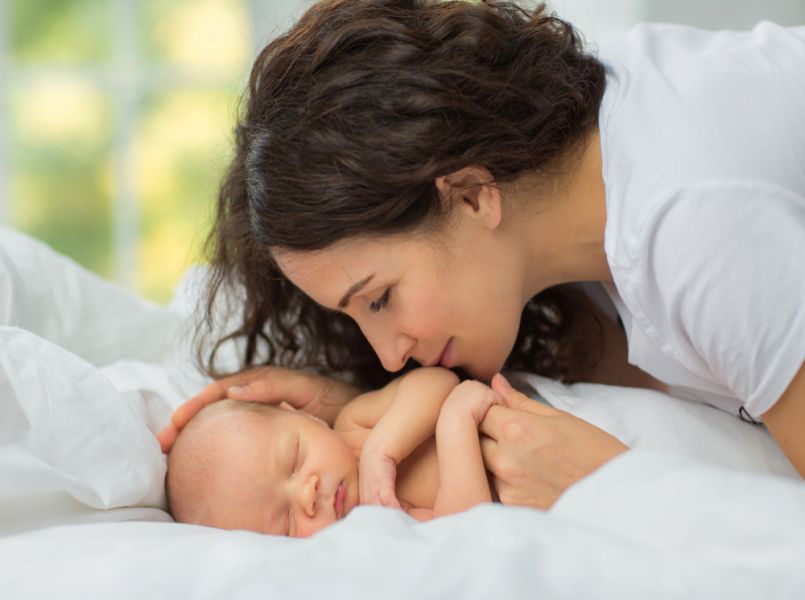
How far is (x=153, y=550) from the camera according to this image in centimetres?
88

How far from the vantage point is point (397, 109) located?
121 centimetres

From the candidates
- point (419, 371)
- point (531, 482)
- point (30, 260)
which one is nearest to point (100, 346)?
point (30, 260)

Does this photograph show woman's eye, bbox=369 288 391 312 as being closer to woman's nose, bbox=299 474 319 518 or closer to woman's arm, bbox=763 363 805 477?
woman's nose, bbox=299 474 319 518

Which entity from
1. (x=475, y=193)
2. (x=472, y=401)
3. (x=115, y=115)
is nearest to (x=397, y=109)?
(x=475, y=193)

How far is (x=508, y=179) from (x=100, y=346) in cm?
78

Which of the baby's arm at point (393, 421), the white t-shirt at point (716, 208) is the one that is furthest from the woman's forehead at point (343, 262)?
the white t-shirt at point (716, 208)

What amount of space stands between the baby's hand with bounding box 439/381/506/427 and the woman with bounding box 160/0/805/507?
0.7 inches

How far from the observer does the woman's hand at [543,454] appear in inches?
46.3

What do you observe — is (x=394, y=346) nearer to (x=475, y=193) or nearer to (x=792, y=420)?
(x=475, y=193)

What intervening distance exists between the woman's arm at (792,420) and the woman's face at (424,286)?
38cm

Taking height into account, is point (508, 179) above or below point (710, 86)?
below

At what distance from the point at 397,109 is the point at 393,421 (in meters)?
0.42

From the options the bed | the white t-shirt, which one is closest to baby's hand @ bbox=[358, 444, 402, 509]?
the bed

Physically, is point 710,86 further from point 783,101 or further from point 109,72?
point 109,72
